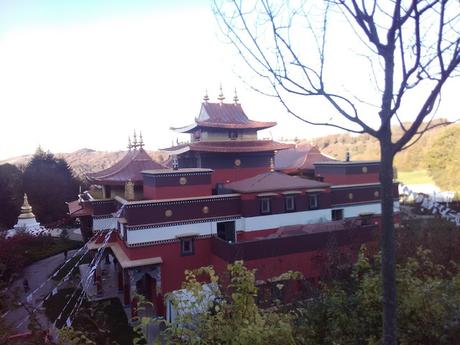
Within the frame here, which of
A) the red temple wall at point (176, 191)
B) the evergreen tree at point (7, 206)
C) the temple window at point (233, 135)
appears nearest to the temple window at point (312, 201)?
the red temple wall at point (176, 191)

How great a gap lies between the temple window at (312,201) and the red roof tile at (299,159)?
5778 millimetres

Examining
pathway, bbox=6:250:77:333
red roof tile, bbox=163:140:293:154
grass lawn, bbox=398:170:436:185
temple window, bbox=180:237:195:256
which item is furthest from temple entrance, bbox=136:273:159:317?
grass lawn, bbox=398:170:436:185

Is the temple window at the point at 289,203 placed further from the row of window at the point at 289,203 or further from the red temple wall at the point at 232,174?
the red temple wall at the point at 232,174

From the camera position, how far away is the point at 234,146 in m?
17.1

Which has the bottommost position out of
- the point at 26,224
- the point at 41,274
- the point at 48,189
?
the point at 41,274

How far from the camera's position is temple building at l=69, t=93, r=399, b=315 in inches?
484

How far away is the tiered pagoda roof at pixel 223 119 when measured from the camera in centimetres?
1733

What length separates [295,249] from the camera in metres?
12.6

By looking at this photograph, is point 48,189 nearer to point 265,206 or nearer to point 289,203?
point 265,206

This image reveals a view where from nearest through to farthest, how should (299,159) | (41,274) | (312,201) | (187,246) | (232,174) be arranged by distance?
1. (187,246)
2. (312,201)
3. (232,174)
4. (41,274)
5. (299,159)

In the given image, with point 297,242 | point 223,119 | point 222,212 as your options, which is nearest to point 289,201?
point 297,242

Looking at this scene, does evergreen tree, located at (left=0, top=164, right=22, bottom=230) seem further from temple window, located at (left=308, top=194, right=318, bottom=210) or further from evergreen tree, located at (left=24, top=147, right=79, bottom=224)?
temple window, located at (left=308, top=194, right=318, bottom=210)

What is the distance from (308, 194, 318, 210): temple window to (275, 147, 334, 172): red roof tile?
5.78 m

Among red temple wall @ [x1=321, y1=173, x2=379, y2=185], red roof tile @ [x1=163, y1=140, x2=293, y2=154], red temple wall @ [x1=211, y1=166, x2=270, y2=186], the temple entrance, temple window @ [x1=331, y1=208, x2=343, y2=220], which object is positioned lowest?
the temple entrance
